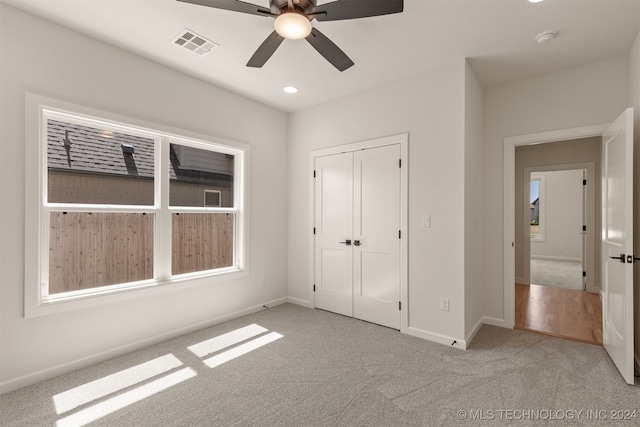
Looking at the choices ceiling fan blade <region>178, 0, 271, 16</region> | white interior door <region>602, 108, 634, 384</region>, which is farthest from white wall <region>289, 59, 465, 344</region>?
ceiling fan blade <region>178, 0, 271, 16</region>

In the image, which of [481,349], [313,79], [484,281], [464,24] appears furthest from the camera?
[484,281]

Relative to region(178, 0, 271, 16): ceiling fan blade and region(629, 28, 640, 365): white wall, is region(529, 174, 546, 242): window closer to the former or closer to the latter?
region(629, 28, 640, 365): white wall

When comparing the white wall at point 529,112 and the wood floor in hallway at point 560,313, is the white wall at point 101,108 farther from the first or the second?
the wood floor in hallway at point 560,313

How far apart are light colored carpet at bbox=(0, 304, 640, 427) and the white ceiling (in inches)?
113

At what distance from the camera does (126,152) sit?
295 cm

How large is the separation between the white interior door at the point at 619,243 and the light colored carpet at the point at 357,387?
24 cm

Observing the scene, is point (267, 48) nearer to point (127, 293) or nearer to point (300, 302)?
point (127, 293)

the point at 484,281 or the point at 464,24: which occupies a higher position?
the point at 464,24

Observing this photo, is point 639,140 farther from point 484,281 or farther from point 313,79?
point 313,79

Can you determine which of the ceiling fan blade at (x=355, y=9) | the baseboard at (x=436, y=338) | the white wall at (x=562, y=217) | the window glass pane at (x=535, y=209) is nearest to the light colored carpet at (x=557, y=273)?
the white wall at (x=562, y=217)

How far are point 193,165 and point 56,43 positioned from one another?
1.52 metres

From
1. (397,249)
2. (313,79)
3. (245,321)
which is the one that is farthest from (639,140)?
(245,321)

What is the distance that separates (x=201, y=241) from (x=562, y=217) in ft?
30.0

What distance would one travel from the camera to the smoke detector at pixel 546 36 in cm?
251
